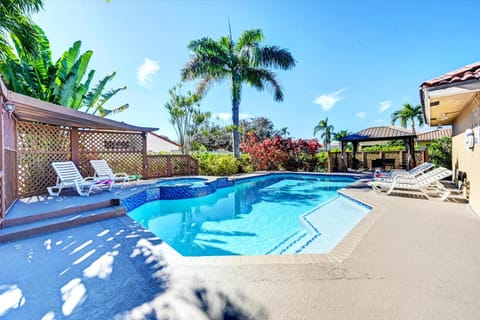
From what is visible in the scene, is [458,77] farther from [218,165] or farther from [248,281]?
[218,165]

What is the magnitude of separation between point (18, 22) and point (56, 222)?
17.5ft

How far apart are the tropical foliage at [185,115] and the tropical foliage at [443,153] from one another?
47.3ft

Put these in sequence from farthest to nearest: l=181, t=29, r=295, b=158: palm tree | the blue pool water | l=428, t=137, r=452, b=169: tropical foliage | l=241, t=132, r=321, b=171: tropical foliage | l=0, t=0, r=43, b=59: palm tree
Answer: l=241, t=132, r=321, b=171: tropical foliage < l=181, t=29, r=295, b=158: palm tree < l=428, t=137, r=452, b=169: tropical foliage < l=0, t=0, r=43, b=59: palm tree < the blue pool water

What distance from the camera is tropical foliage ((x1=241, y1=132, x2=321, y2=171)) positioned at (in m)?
16.3

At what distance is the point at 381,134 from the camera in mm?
14695

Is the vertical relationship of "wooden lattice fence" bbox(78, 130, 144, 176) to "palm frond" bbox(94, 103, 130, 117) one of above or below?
below

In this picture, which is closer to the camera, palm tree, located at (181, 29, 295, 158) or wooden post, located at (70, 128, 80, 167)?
wooden post, located at (70, 128, 80, 167)

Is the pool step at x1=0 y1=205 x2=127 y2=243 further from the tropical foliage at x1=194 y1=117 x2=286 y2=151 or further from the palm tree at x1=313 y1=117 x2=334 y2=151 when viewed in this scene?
the palm tree at x1=313 y1=117 x2=334 y2=151

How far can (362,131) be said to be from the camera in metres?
15.8

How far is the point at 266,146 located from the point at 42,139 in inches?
507

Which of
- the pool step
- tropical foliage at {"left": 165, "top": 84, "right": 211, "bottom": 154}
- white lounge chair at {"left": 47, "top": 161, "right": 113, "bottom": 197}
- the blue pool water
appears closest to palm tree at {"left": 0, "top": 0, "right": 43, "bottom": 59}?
white lounge chair at {"left": 47, "top": 161, "right": 113, "bottom": 197}

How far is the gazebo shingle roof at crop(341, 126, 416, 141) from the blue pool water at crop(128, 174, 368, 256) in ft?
21.4

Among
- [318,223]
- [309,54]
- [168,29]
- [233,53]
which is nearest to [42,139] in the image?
[168,29]

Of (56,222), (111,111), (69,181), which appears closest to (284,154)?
(111,111)
